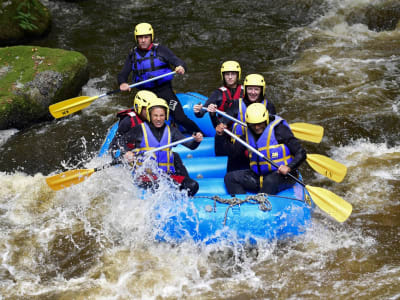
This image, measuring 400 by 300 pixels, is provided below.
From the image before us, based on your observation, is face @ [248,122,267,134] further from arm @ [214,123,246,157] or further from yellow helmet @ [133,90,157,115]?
yellow helmet @ [133,90,157,115]

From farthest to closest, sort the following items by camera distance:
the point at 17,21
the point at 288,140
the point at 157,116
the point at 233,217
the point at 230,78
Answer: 1. the point at 17,21
2. the point at 230,78
3. the point at 157,116
4. the point at 288,140
5. the point at 233,217

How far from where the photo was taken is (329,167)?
457 centimetres

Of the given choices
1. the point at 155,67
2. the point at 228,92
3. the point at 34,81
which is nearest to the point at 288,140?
the point at 228,92

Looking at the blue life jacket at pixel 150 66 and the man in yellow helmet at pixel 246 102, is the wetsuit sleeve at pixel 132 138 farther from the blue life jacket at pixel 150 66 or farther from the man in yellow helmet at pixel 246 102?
the blue life jacket at pixel 150 66

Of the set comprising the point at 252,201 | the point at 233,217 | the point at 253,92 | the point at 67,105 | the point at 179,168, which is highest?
the point at 253,92

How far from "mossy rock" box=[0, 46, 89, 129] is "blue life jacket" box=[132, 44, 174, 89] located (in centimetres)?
193

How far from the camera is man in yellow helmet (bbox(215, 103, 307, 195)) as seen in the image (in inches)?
171

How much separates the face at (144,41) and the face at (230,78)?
44.3 inches

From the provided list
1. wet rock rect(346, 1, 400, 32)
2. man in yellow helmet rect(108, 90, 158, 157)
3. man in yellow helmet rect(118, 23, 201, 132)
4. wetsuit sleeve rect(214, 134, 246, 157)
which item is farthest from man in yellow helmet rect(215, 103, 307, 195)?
wet rock rect(346, 1, 400, 32)

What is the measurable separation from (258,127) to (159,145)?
3.26 ft

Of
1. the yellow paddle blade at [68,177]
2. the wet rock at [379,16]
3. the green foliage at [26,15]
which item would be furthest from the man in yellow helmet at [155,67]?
the wet rock at [379,16]

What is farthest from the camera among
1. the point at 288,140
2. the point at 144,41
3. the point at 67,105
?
the point at 67,105

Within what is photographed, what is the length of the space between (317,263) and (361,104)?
11.8 ft

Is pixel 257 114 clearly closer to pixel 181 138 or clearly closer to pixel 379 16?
pixel 181 138
